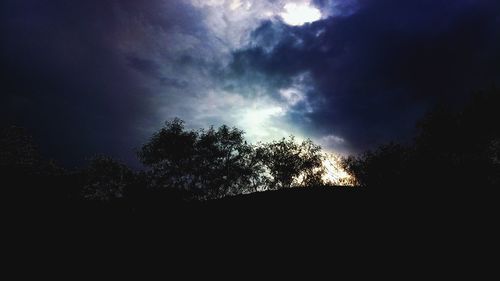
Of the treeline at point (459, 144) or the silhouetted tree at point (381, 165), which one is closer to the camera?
the treeline at point (459, 144)

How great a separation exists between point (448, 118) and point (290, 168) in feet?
105

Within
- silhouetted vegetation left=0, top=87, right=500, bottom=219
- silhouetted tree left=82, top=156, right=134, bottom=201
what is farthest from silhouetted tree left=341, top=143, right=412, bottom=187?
silhouetted tree left=82, top=156, right=134, bottom=201

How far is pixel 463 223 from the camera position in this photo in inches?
635

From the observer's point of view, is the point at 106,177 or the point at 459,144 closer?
the point at 459,144

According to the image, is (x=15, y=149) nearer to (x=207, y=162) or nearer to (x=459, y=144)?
(x=207, y=162)

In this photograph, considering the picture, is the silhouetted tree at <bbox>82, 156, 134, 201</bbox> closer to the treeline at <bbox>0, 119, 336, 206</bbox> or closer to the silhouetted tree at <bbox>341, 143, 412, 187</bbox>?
the treeline at <bbox>0, 119, 336, 206</bbox>

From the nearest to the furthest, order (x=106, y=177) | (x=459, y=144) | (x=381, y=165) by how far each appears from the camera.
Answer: (x=459, y=144)
(x=381, y=165)
(x=106, y=177)

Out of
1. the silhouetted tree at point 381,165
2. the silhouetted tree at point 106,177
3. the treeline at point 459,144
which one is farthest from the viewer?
the silhouetted tree at point 106,177

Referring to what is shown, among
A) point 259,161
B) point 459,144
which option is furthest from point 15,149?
point 459,144

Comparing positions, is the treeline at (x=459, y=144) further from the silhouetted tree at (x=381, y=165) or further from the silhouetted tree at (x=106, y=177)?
the silhouetted tree at (x=106, y=177)

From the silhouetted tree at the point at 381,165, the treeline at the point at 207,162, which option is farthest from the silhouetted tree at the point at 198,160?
the silhouetted tree at the point at 381,165

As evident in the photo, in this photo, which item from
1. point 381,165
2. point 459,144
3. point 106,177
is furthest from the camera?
point 106,177

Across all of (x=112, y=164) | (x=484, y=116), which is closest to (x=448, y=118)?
(x=484, y=116)

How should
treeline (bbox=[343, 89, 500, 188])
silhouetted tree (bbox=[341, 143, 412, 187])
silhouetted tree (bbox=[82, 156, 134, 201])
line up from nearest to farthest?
1. treeline (bbox=[343, 89, 500, 188])
2. silhouetted tree (bbox=[341, 143, 412, 187])
3. silhouetted tree (bbox=[82, 156, 134, 201])
